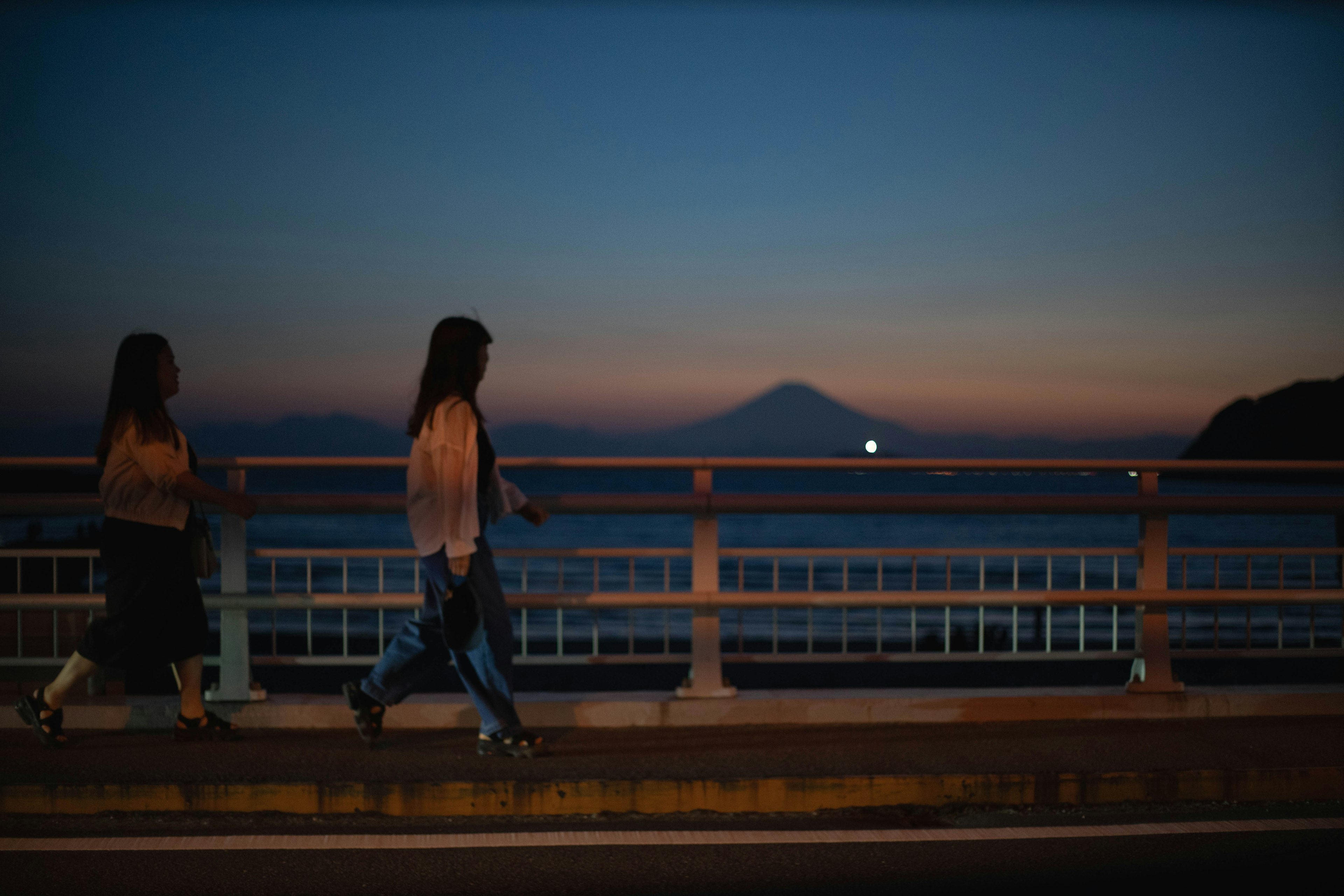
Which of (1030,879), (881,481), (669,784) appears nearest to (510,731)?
(669,784)

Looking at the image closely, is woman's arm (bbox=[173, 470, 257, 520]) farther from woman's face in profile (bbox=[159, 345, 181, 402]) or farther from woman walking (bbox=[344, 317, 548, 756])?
woman walking (bbox=[344, 317, 548, 756])

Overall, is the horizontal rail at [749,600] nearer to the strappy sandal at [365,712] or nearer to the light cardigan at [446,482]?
the strappy sandal at [365,712]

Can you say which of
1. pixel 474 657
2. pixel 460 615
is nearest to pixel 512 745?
pixel 474 657

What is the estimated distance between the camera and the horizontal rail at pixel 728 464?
5762 millimetres

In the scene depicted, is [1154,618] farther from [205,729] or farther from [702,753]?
[205,729]

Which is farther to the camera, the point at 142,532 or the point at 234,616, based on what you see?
the point at 234,616

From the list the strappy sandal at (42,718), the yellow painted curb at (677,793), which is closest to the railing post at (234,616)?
the strappy sandal at (42,718)

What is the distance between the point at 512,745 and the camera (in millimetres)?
5238

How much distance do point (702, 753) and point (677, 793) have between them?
1.62 feet

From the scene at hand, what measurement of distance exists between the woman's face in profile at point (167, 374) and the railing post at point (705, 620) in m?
2.60

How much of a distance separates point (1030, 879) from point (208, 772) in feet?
11.1

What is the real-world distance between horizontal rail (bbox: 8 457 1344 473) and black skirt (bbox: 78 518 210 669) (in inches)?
23.1

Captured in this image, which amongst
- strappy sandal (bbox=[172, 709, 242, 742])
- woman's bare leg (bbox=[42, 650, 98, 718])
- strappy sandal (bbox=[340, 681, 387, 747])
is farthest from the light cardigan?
woman's bare leg (bbox=[42, 650, 98, 718])

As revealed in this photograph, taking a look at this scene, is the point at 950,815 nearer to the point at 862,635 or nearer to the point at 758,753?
the point at 758,753
